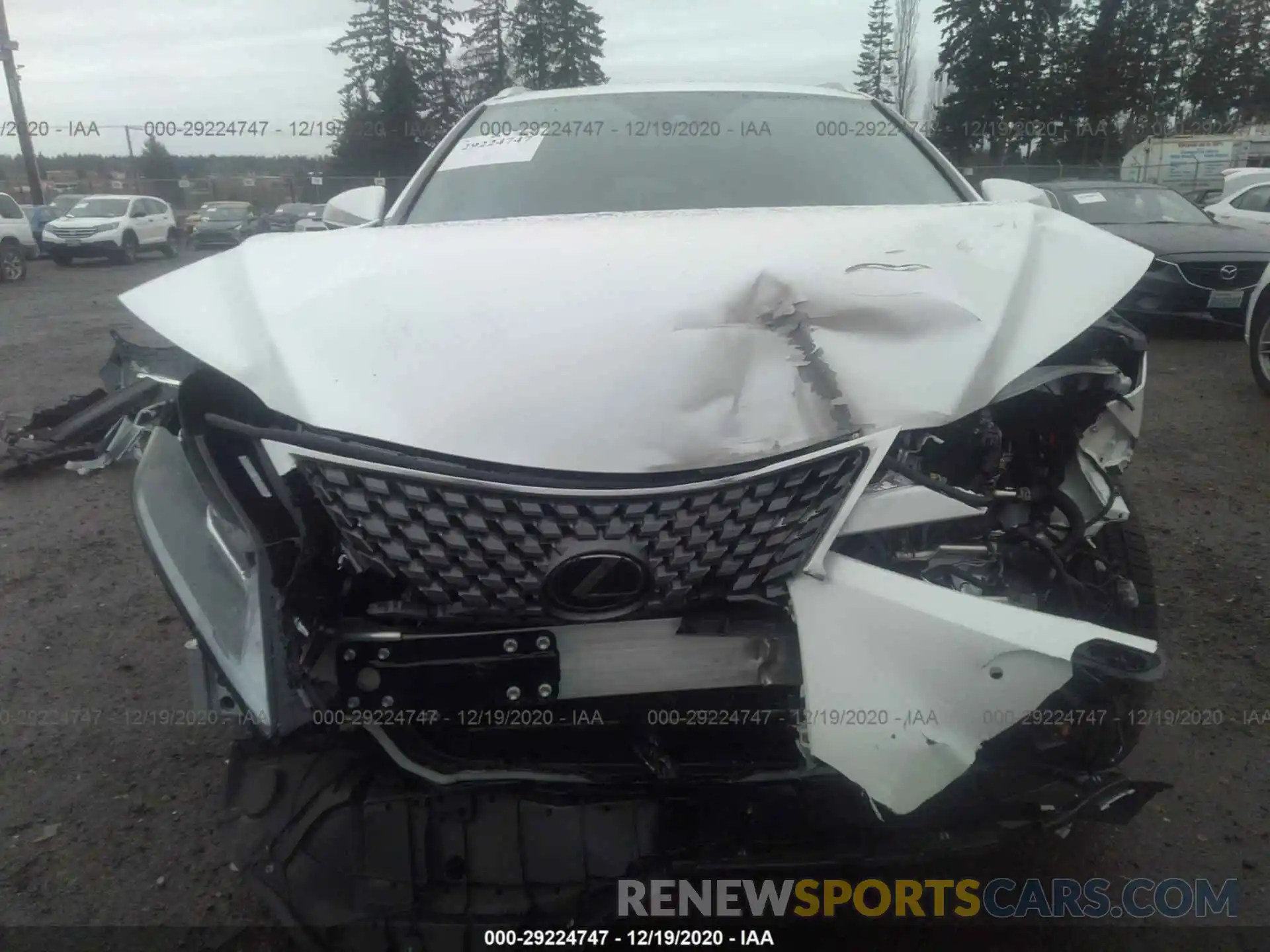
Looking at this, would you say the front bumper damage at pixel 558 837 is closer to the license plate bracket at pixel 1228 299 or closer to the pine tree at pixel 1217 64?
the license plate bracket at pixel 1228 299

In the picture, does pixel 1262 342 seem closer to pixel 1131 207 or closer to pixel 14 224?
pixel 1131 207

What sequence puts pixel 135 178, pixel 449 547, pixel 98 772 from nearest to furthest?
pixel 449 547, pixel 98 772, pixel 135 178

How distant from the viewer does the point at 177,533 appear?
5.75ft

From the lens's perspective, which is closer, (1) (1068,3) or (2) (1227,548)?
(2) (1227,548)

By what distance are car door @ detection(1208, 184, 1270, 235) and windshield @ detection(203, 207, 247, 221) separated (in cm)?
2270

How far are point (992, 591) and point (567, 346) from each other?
3.38ft

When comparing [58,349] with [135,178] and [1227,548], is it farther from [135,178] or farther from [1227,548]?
[135,178]

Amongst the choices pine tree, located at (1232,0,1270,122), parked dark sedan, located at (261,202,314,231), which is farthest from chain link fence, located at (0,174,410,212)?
pine tree, located at (1232,0,1270,122)

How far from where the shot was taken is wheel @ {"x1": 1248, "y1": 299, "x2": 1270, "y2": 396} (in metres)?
6.37

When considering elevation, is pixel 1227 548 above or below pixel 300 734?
below

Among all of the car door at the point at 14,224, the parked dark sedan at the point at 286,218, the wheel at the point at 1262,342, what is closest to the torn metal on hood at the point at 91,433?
the wheel at the point at 1262,342

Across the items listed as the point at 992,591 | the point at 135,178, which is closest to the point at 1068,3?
the point at 135,178

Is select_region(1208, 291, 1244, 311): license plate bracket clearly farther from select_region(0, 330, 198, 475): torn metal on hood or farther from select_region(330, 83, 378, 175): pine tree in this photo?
select_region(330, 83, 378, 175): pine tree

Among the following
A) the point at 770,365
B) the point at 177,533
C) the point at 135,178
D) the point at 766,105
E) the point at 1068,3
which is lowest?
the point at 135,178
